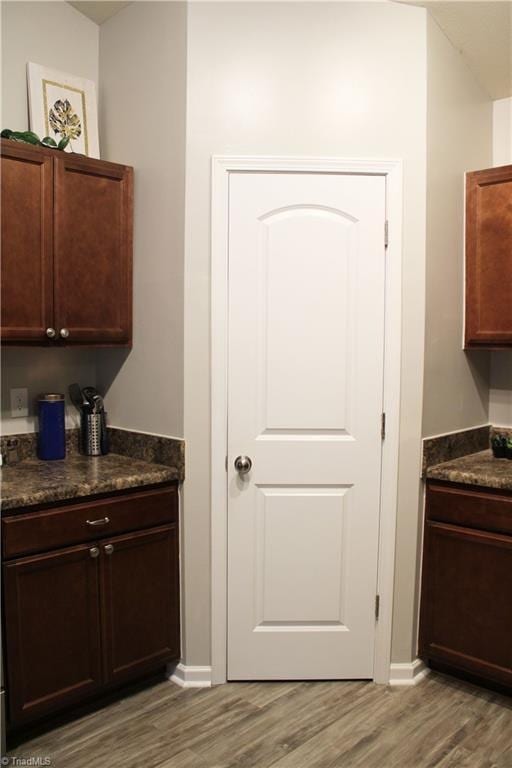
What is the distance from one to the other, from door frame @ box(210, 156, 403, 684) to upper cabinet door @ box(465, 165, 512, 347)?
490 mm

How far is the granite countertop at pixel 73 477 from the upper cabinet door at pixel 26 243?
51 centimetres

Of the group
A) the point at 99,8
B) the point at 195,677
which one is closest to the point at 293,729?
the point at 195,677

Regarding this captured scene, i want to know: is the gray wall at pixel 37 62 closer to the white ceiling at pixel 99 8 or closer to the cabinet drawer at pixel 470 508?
the white ceiling at pixel 99 8

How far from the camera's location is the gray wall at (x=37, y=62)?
2564mm

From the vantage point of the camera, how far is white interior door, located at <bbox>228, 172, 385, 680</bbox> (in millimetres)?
2486

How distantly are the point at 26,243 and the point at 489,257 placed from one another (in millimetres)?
1897

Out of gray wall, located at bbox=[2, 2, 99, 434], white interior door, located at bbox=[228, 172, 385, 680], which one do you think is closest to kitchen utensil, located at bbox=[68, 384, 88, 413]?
gray wall, located at bbox=[2, 2, 99, 434]

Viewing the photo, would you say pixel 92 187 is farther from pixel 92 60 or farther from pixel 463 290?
pixel 463 290

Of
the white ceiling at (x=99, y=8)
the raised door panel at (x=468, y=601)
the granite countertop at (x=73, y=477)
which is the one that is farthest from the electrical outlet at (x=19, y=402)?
the raised door panel at (x=468, y=601)

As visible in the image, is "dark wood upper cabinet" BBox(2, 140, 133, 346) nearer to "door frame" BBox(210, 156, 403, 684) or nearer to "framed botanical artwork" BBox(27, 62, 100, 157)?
"framed botanical artwork" BBox(27, 62, 100, 157)

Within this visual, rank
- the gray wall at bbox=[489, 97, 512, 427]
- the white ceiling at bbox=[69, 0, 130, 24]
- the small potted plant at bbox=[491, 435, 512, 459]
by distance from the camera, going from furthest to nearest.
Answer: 1. the gray wall at bbox=[489, 97, 512, 427]
2. the small potted plant at bbox=[491, 435, 512, 459]
3. the white ceiling at bbox=[69, 0, 130, 24]

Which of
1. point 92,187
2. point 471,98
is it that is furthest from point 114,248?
point 471,98

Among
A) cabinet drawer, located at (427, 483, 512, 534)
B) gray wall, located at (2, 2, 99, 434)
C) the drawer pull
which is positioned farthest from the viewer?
gray wall, located at (2, 2, 99, 434)

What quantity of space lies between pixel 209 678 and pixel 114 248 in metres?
1.79
